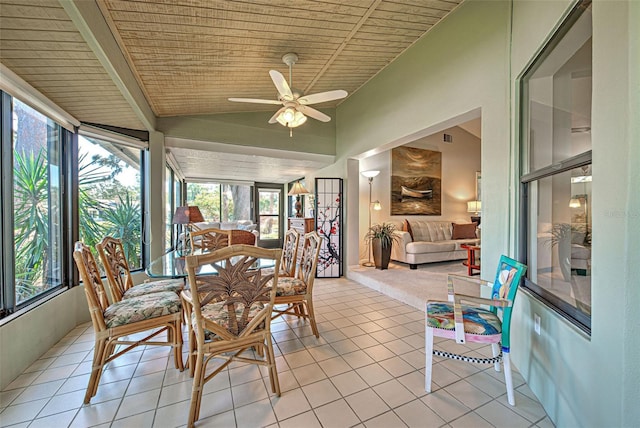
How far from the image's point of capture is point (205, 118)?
3857 millimetres

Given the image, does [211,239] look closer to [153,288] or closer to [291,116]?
[153,288]

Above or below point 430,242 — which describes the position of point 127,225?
above

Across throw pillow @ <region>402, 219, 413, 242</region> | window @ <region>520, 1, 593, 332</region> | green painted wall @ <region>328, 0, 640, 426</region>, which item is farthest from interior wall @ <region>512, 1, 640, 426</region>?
throw pillow @ <region>402, 219, 413, 242</region>

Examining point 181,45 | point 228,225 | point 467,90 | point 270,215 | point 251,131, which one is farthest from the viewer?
point 270,215

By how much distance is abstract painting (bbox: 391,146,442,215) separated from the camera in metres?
5.92

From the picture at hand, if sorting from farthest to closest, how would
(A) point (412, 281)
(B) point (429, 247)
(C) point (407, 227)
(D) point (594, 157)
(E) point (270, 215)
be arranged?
(E) point (270, 215) → (C) point (407, 227) → (B) point (429, 247) → (A) point (412, 281) → (D) point (594, 157)

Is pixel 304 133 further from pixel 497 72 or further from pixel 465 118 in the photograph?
pixel 497 72

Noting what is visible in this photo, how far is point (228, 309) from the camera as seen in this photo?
1.61 m

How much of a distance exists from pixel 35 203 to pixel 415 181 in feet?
20.1

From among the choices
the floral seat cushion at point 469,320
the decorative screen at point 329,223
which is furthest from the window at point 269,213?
the floral seat cushion at point 469,320

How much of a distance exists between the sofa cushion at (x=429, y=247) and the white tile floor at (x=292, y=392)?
109 inches

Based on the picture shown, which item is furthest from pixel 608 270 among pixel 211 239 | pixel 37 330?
pixel 37 330

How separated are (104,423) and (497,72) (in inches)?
147

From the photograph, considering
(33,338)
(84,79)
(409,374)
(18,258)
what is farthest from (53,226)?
(409,374)
